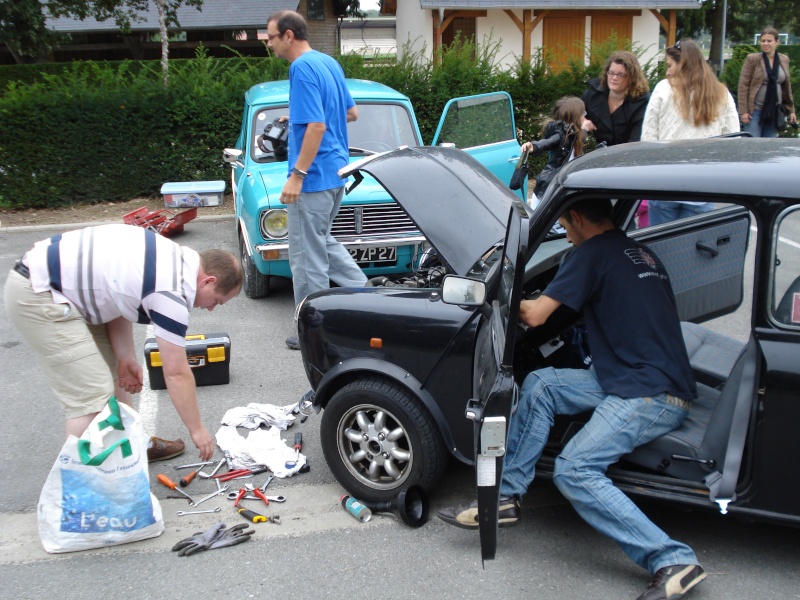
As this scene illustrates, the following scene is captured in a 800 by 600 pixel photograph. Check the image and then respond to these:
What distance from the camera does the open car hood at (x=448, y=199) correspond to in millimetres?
3719

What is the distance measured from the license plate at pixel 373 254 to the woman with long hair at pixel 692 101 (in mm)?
2334

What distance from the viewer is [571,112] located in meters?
6.82

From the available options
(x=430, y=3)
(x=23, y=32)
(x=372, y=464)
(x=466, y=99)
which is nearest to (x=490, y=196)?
(x=372, y=464)

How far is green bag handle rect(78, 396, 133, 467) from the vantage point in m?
→ 3.40

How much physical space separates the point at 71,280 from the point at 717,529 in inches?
120

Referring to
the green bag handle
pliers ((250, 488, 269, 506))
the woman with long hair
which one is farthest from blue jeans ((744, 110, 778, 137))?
the green bag handle

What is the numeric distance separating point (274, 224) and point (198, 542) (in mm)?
3502

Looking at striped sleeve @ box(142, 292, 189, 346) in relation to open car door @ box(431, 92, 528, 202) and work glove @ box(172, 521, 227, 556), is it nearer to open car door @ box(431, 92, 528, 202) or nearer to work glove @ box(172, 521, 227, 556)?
work glove @ box(172, 521, 227, 556)

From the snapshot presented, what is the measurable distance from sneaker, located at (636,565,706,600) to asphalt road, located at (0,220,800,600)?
16cm

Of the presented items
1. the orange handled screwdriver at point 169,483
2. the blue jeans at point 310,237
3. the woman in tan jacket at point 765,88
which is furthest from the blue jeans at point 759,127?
the orange handled screwdriver at point 169,483

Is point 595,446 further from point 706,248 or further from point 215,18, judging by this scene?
point 215,18

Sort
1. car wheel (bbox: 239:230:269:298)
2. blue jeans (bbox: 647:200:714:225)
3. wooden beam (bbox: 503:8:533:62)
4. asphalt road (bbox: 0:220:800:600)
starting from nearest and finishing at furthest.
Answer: asphalt road (bbox: 0:220:800:600)
blue jeans (bbox: 647:200:714:225)
car wheel (bbox: 239:230:269:298)
wooden beam (bbox: 503:8:533:62)

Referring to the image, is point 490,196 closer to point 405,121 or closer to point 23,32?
point 405,121

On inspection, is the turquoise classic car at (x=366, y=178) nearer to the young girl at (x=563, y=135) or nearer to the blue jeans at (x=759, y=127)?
the young girl at (x=563, y=135)
